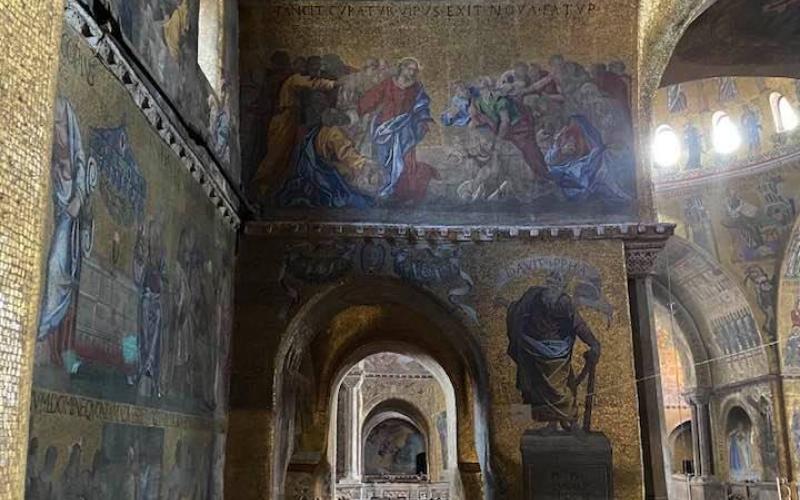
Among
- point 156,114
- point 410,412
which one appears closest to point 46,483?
point 156,114

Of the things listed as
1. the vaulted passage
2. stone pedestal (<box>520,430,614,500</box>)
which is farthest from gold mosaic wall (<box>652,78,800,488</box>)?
stone pedestal (<box>520,430,614,500</box>)

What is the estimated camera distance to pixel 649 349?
1172cm

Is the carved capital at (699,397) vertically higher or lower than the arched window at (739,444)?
higher

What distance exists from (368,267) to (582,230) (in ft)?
10.8

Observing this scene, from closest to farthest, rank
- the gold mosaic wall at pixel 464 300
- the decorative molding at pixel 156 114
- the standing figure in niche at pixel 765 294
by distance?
1. the decorative molding at pixel 156 114
2. the gold mosaic wall at pixel 464 300
3. the standing figure in niche at pixel 765 294

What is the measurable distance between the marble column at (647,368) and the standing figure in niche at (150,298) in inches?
278

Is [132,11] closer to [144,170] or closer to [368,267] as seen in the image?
[144,170]

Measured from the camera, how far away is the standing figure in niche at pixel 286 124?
39.6ft

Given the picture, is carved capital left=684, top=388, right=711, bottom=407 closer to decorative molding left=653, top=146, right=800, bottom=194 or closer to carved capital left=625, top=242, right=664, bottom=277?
decorative molding left=653, top=146, right=800, bottom=194

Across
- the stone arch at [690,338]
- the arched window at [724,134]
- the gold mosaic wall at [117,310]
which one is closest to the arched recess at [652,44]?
the gold mosaic wall at [117,310]

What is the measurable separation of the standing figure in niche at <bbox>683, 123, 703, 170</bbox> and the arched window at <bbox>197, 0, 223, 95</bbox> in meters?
16.9

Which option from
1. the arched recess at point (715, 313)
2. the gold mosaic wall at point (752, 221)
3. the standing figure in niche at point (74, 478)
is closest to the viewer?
the standing figure in niche at point (74, 478)

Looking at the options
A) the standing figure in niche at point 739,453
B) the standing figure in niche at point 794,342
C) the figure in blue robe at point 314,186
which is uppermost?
the figure in blue robe at point 314,186

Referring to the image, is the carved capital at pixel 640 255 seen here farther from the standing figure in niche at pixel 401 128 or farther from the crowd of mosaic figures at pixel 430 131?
the standing figure in niche at pixel 401 128
